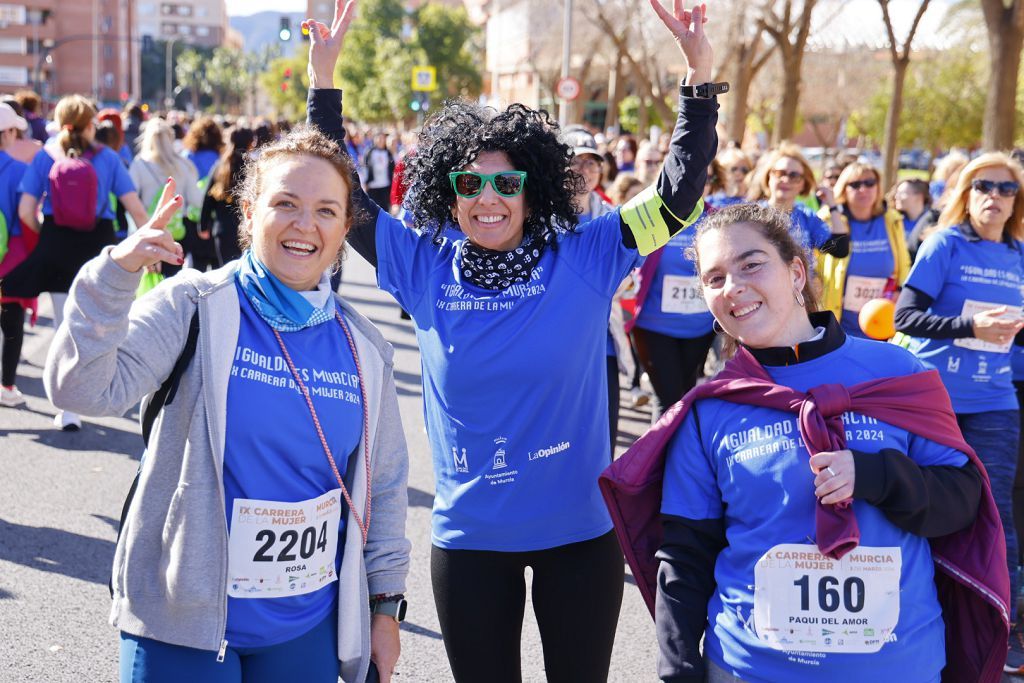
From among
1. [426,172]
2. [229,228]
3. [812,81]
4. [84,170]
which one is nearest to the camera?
[426,172]

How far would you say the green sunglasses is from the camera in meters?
3.18

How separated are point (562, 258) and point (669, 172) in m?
0.38

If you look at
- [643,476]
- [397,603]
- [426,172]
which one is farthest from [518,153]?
[397,603]

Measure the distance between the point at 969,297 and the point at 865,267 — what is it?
7.71ft

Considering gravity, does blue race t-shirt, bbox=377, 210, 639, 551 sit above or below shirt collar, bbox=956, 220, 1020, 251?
below

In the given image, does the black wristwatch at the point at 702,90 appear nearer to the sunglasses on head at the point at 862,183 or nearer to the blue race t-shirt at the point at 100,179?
the sunglasses on head at the point at 862,183

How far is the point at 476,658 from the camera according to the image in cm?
309

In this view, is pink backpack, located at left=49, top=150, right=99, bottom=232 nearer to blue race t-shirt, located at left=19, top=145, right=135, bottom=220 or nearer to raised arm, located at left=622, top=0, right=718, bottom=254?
blue race t-shirt, located at left=19, top=145, right=135, bottom=220

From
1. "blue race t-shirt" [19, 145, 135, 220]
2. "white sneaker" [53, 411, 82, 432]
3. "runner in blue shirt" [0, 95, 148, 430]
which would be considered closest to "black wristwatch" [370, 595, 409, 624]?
"white sneaker" [53, 411, 82, 432]

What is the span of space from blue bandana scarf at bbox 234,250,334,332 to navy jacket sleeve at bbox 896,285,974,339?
10.1 feet

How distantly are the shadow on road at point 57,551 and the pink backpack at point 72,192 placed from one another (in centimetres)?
278

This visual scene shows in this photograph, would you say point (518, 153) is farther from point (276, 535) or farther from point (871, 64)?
point (871, 64)

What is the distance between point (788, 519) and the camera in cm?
243

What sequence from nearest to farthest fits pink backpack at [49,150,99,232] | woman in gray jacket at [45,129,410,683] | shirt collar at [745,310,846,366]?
1. woman in gray jacket at [45,129,410,683]
2. shirt collar at [745,310,846,366]
3. pink backpack at [49,150,99,232]
